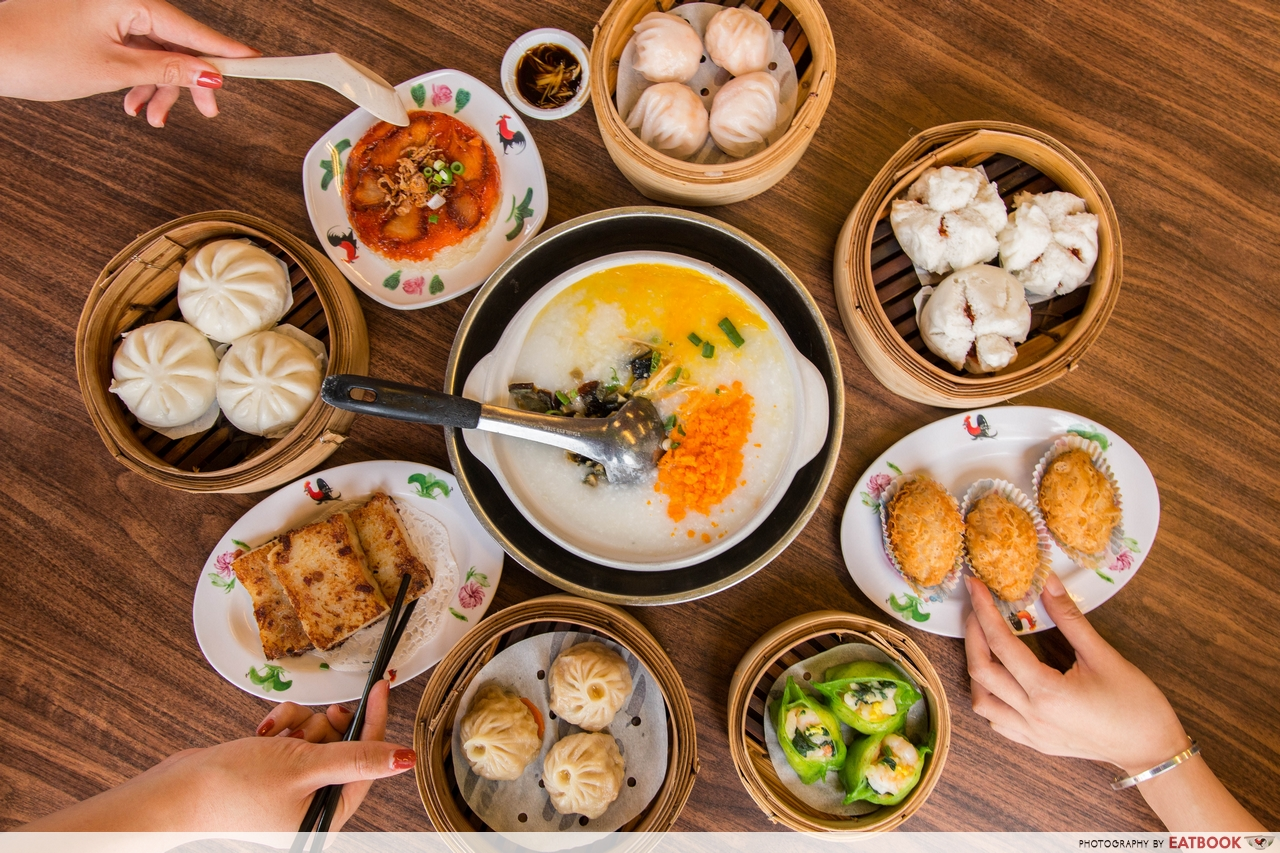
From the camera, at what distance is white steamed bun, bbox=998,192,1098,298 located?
140 cm

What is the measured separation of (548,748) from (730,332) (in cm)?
102

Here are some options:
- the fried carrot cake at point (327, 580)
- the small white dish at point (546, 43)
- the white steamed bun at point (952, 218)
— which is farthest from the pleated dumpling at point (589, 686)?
the small white dish at point (546, 43)

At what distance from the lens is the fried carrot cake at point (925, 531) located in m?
1.43

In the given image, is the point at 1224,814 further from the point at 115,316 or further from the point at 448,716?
the point at 115,316

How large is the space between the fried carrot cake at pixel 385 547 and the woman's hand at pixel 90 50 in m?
0.91

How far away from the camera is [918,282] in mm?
1505

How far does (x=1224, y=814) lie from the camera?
58.5 inches

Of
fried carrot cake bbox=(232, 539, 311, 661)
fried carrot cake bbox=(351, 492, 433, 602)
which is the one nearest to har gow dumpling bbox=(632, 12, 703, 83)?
fried carrot cake bbox=(351, 492, 433, 602)

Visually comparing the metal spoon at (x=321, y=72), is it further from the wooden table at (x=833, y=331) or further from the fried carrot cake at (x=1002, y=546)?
the fried carrot cake at (x=1002, y=546)

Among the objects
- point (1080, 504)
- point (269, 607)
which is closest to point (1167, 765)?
point (1080, 504)

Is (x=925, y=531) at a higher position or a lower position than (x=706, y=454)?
lower

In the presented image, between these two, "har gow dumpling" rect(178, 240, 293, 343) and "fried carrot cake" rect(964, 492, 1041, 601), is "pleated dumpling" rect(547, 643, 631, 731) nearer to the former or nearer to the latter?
"fried carrot cake" rect(964, 492, 1041, 601)

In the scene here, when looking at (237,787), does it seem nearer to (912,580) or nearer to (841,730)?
(841,730)

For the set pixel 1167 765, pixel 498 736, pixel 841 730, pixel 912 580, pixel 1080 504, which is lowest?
pixel 1167 765
